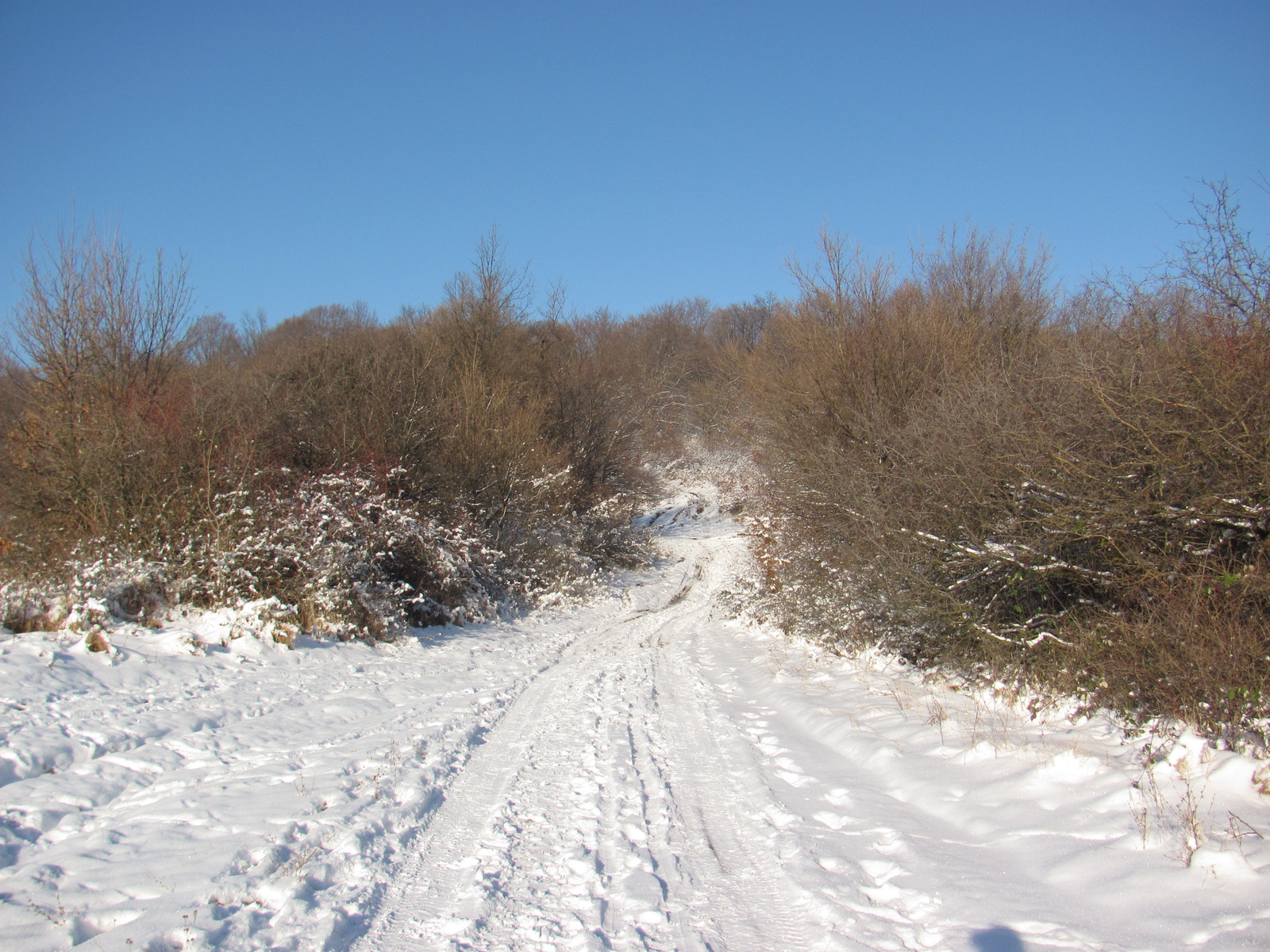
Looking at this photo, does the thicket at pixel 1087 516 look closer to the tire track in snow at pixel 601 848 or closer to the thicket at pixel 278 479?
the tire track in snow at pixel 601 848

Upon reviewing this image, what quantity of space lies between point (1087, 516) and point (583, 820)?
5.17 metres

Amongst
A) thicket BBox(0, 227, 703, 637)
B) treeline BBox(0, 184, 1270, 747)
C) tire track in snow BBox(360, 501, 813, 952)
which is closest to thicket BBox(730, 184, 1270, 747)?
treeline BBox(0, 184, 1270, 747)

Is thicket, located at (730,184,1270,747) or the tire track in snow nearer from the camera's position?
the tire track in snow

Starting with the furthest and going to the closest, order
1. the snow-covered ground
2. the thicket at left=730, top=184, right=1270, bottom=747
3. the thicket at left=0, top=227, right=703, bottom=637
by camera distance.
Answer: the thicket at left=0, top=227, right=703, bottom=637, the thicket at left=730, top=184, right=1270, bottom=747, the snow-covered ground

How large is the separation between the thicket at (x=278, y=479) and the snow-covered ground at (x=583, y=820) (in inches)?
72.5

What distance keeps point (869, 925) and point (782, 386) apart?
12.1 metres

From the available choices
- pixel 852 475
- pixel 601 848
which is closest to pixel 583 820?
pixel 601 848

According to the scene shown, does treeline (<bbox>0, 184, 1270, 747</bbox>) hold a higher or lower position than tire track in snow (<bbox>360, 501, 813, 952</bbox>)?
higher

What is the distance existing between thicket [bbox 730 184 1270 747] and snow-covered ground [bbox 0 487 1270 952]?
2.23ft

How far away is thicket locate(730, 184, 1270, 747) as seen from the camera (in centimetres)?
520

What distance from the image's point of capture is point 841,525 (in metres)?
10.9

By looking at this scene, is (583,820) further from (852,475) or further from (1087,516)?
(852,475)

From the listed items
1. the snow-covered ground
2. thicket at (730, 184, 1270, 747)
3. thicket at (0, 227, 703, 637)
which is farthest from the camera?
thicket at (0, 227, 703, 637)

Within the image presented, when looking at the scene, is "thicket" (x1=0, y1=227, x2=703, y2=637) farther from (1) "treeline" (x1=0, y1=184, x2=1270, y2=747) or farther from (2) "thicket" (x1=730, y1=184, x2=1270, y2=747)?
(2) "thicket" (x1=730, y1=184, x2=1270, y2=747)
